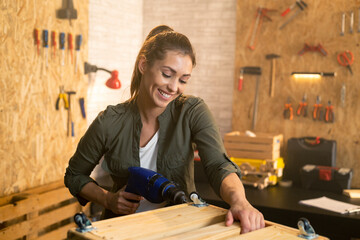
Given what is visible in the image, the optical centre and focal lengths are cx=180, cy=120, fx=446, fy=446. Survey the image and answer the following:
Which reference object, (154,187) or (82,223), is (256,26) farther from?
(82,223)

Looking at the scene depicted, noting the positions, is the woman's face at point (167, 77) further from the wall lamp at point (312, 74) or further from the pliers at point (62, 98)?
the wall lamp at point (312, 74)

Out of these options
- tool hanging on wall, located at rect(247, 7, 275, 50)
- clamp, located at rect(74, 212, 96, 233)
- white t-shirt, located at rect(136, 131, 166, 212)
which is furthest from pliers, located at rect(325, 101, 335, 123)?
clamp, located at rect(74, 212, 96, 233)

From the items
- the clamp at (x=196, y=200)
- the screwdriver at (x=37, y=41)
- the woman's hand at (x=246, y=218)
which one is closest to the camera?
the woman's hand at (x=246, y=218)

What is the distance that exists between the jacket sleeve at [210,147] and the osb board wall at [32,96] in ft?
6.15

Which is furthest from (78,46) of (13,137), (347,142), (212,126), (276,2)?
(347,142)

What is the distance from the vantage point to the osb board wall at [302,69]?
164 inches

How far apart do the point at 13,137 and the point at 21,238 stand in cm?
76

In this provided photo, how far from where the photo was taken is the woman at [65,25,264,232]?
1849mm

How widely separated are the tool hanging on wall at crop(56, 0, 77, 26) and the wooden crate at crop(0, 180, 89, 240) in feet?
4.59

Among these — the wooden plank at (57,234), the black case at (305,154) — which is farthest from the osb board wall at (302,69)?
the wooden plank at (57,234)

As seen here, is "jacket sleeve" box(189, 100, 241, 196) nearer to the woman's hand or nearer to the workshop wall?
the woman's hand

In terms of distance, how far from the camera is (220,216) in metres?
1.52

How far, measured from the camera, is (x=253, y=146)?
4.07m

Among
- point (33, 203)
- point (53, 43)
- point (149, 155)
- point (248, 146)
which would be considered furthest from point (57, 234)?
point (149, 155)
